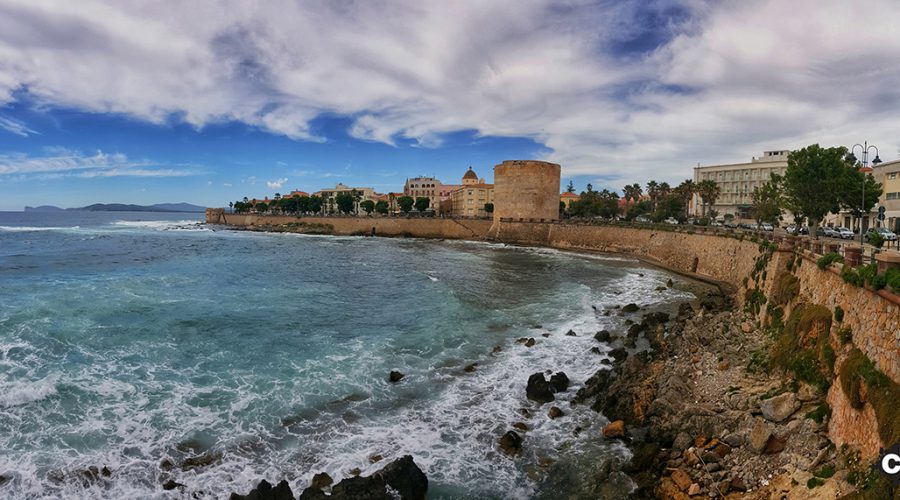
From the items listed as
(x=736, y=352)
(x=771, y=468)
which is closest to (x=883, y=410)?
(x=771, y=468)

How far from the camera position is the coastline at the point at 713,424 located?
7.20 metres

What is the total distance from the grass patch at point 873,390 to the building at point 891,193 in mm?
33789

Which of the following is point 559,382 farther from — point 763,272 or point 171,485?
point 763,272

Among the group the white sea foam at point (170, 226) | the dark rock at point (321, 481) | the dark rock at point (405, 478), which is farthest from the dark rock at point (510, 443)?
the white sea foam at point (170, 226)

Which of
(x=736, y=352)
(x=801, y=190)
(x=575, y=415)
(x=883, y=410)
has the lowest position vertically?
(x=575, y=415)

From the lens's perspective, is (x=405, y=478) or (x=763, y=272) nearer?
(x=405, y=478)

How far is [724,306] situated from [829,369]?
10740mm

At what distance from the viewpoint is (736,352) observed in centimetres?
1216

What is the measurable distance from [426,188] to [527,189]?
56.4m

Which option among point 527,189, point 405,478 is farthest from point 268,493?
point 527,189

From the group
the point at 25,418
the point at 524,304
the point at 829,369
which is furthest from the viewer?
the point at 524,304

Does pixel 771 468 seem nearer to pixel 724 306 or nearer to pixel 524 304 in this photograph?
pixel 724 306

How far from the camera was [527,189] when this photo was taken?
57.3m

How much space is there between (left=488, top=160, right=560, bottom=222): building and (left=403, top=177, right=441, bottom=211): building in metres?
50.8
